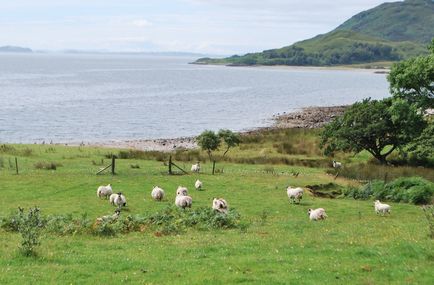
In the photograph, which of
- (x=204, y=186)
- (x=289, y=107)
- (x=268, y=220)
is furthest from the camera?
(x=289, y=107)

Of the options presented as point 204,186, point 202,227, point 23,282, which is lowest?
point 204,186

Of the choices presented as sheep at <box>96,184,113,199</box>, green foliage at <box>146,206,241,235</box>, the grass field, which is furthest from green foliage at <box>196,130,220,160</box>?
green foliage at <box>146,206,241,235</box>

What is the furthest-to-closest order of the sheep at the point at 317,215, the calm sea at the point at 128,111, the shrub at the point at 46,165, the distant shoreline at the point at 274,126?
the calm sea at the point at 128,111 → the distant shoreline at the point at 274,126 → the shrub at the point at 46,165 → the sheep at the point at 317,215

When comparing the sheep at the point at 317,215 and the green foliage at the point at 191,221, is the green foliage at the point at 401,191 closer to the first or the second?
the sheep at the point at 317,215

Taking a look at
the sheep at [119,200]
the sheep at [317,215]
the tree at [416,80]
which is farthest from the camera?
the tree at [416,80]

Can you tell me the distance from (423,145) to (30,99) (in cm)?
12666

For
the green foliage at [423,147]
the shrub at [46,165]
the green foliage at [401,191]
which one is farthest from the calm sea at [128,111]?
the green foliage at [401,191]

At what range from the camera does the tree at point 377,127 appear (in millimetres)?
50969

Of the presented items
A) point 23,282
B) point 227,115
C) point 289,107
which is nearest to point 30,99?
point 227,115

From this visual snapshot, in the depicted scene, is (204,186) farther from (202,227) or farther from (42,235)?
(42,235)

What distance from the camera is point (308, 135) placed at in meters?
81.3

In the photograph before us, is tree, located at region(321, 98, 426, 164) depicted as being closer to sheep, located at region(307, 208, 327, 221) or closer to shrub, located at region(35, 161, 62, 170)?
sheep, located at region(307, 208, 327, 221)

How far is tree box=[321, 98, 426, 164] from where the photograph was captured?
51.0 metres

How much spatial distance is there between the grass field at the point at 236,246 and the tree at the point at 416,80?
19151mm
